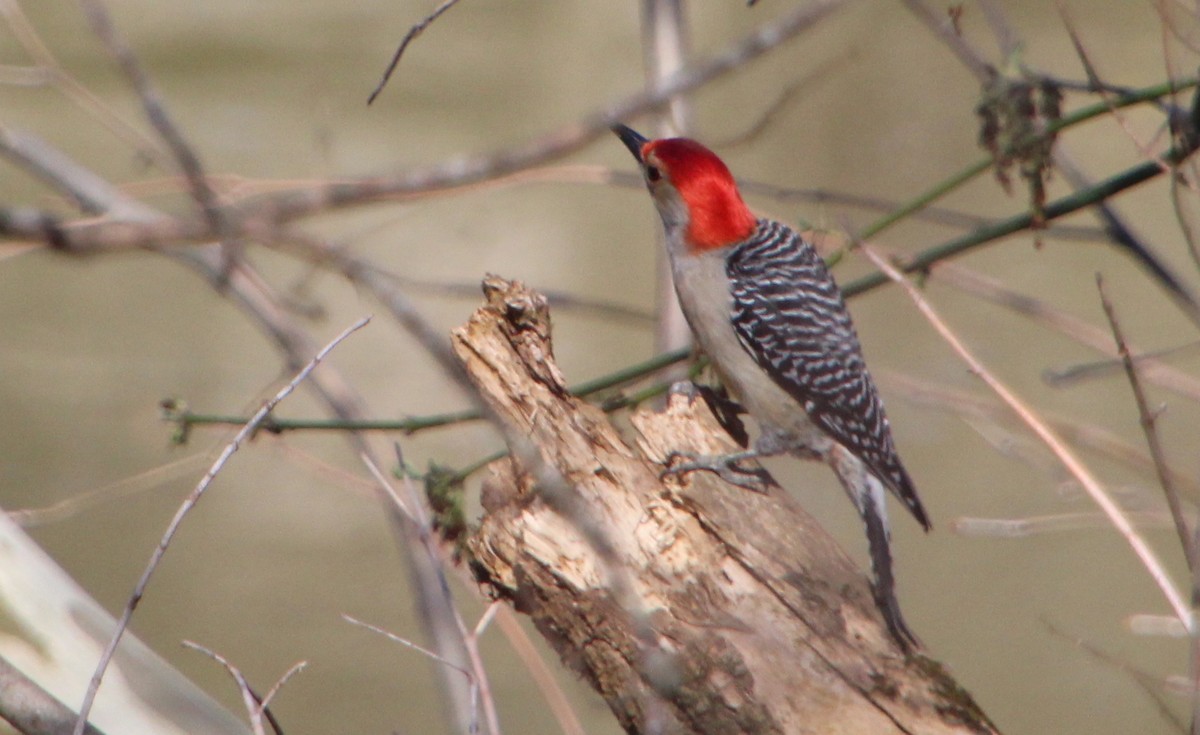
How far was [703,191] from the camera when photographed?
3.62 metres

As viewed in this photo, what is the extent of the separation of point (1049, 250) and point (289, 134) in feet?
10.5

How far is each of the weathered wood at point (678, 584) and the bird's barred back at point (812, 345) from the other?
80 cm

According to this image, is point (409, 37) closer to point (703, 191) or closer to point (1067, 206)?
point (1067, 206)

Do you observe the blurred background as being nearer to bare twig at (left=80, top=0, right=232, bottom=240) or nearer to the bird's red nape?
the bird's red nape

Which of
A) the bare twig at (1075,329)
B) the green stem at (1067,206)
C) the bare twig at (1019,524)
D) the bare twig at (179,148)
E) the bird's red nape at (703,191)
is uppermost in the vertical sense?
the bird's red nape at (703,191)

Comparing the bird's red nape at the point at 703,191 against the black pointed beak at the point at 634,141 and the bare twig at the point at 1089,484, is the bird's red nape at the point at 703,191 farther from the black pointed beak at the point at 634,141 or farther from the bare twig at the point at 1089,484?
the bare twig at the point at 1089,484

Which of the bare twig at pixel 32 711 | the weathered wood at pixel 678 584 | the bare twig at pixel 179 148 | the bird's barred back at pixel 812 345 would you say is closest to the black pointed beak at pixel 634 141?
the bird's barred back at pixel 812 345

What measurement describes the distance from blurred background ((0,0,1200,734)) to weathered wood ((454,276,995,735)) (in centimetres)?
248

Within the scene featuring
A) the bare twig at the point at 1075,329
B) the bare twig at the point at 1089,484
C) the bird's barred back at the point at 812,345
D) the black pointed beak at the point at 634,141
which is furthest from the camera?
the black pointed beak at the point at 634,141

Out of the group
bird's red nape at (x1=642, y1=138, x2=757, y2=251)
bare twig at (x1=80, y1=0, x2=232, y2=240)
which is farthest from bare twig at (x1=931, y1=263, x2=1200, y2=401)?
bare twig at (x1=80, y1=0, x2=232, y2=240)

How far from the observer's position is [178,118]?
16.8 ft

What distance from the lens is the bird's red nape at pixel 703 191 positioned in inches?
139

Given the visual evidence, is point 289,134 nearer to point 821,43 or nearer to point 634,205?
point 634,205

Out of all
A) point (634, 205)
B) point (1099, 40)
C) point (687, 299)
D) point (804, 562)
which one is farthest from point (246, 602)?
point (1099, 40)
